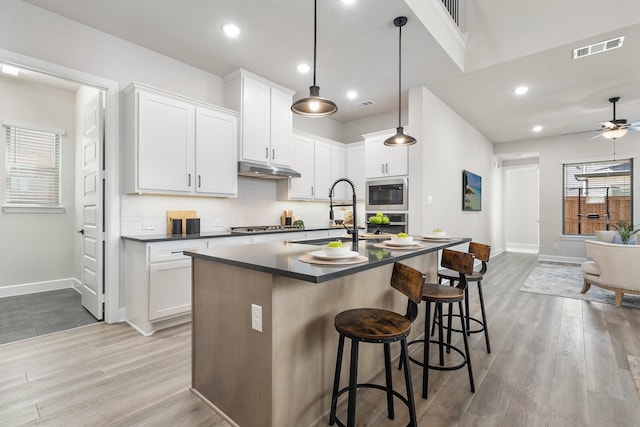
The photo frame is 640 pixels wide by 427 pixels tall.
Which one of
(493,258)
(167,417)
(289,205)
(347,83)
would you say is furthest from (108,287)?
(493,258)

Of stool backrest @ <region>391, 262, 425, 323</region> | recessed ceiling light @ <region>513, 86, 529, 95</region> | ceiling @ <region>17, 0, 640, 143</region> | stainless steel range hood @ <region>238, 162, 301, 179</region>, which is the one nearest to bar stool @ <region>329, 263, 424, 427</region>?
stool backrest @ <region>391, 262, 425, 323</region>

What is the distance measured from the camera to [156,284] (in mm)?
2945

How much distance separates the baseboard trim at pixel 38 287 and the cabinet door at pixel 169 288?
2.52m

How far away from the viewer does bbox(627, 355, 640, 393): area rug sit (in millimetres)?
2182

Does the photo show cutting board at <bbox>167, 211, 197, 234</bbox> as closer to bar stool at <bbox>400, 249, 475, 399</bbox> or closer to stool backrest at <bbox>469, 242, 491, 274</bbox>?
bar stool at <bbox>400, 249, 475, 399</bbox>

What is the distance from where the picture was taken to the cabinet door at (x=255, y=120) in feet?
13.3

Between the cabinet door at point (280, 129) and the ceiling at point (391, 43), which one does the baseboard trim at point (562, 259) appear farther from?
the cabinet door at point (280, 129)

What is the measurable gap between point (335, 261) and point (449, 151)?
4572 millimetres

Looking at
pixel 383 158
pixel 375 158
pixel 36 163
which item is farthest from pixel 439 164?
pixel 36 163

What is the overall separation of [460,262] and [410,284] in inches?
36.3

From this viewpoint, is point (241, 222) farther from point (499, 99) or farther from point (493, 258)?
point (493, 258)

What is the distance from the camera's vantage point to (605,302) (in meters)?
4.01

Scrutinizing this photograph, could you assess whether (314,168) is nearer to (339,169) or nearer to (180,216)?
(339,169)

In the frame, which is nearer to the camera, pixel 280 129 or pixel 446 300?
pixel 446 300
